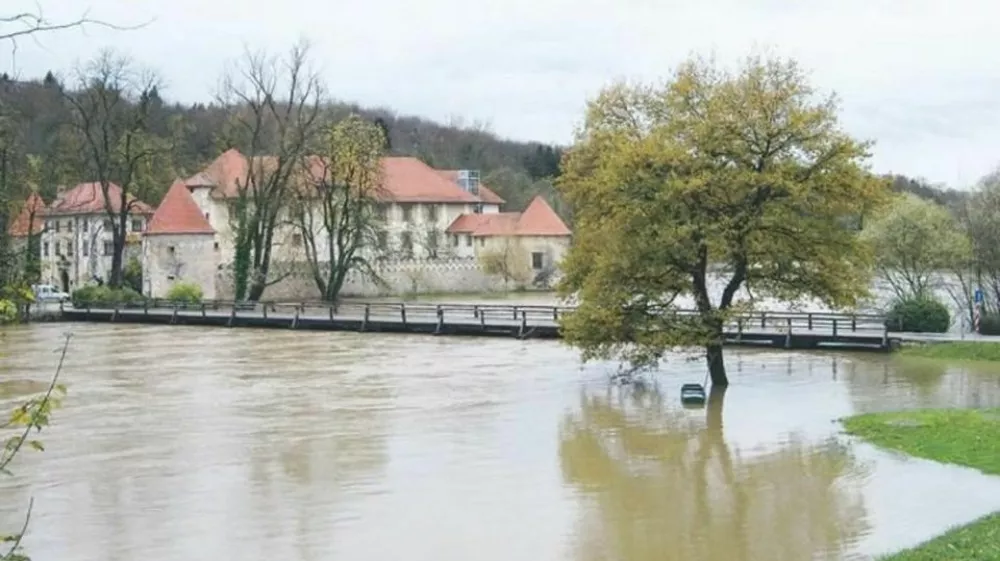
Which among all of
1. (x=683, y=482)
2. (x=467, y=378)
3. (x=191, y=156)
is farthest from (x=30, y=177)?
(x=191, y=156)

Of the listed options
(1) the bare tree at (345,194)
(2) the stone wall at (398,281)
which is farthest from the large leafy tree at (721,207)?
(2) the stone wall at (398,281)

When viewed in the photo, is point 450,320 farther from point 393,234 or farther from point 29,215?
point 393,234

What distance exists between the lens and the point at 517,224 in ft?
245

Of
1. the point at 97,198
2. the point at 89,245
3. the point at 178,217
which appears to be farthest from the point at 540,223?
the point at 89,245

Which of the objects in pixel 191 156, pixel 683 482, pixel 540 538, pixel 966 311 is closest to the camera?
pixel 540 538

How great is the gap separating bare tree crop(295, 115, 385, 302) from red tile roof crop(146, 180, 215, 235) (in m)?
5.22

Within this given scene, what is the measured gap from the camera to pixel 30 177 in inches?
987

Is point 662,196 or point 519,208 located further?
point 519,208

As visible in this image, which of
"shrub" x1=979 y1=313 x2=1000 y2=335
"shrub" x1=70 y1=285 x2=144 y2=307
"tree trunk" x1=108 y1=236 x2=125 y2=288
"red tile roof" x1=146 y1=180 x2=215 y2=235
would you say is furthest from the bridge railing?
"red tile roof" x1=146 y1=180 x2=215 y2=235

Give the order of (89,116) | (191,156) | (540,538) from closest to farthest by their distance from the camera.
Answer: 1. (540,538)
2. (89,116)
3. (191,156)

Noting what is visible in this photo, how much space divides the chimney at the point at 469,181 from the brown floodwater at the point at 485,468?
171 feet

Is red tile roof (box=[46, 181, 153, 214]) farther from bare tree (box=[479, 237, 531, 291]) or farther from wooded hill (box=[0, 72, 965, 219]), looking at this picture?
bare tree (box=[479, 237, 531, 291])

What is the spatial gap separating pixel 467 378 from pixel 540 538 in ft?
52.8

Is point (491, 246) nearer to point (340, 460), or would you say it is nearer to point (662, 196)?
point (662, 196)
